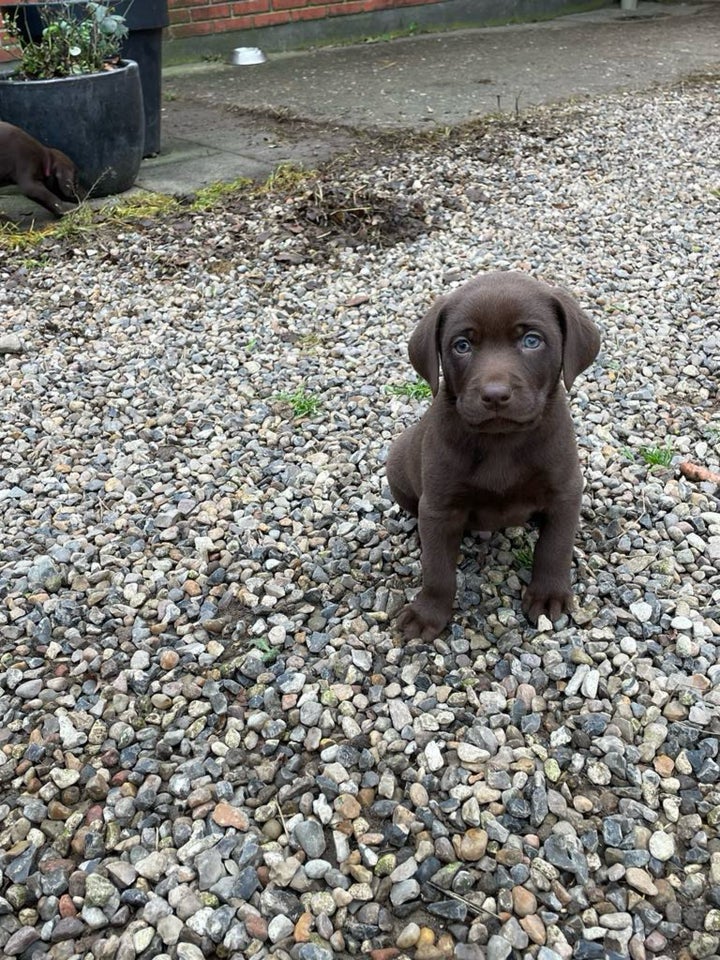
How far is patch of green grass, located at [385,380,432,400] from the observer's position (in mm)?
4379

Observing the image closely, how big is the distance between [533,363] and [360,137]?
598 centimetres

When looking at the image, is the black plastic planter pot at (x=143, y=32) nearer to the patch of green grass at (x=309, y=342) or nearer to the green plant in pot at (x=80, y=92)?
the green plant in pot at (x=80, y=92)

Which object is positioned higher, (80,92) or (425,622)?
(80,92)

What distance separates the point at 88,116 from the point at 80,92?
0.16m

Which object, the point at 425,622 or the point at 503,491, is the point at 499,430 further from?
the point at 425,622

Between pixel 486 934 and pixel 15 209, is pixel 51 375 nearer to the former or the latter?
pixel 15 209

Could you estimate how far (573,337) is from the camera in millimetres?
2719

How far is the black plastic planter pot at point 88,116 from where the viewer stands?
6.50 metres

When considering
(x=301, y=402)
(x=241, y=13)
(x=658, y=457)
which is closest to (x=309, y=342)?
(x=301, y=402)

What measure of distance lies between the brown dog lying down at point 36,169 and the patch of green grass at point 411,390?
3.42 metres

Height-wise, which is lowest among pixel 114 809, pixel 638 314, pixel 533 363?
pixel 114 809

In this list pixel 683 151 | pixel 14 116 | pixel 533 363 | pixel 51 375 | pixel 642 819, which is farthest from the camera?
pixel 683 151

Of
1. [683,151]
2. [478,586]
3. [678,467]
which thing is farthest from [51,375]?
[683,151]

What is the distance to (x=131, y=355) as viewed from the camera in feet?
16.3
